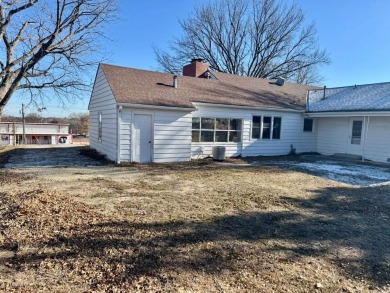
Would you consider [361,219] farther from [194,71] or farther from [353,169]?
[194,71]

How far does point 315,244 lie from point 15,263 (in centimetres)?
399

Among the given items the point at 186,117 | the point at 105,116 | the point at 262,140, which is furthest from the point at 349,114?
the point at 105,116

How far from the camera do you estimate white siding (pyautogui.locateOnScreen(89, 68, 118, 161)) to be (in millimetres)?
11312

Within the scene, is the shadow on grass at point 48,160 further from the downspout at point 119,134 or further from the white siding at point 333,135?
the white siding at point 333,135

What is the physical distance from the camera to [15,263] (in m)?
3.18

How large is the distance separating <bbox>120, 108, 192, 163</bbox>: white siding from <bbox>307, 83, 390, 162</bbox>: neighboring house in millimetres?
8047

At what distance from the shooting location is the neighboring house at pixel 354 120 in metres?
13.4

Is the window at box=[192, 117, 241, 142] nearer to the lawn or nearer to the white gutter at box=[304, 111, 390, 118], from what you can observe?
the white gutter at box=[304, 111, 390, 118]

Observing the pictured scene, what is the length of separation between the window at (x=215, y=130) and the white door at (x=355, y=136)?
6236 millimetres

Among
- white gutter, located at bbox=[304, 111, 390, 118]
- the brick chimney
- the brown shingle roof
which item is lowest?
white gutter, located at bbox=[304, 111, 390, 118]

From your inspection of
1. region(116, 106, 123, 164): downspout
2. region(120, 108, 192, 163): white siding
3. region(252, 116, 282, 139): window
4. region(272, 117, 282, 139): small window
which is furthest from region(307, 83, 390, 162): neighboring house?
region(116, 106, 123, 164): downspout

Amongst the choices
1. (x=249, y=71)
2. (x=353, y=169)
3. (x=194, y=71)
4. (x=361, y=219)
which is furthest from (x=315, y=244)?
(x=249, y=71)

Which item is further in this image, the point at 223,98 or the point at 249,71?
the point at 249,71

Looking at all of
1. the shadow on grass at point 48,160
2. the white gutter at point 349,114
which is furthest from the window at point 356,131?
the shadow on grass at point 48,160
